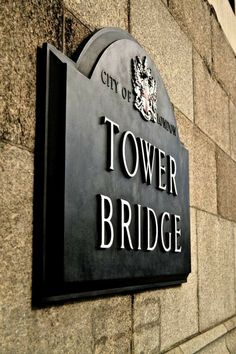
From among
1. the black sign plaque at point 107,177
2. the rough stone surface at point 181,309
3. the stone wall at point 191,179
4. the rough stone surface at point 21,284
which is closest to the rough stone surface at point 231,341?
the stone wall at point 191,179

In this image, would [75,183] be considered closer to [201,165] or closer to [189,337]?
[189,337]

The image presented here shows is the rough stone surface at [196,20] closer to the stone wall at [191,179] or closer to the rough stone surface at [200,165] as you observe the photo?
the stone wall at [191,179]

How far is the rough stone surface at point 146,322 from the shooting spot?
7.79 feet

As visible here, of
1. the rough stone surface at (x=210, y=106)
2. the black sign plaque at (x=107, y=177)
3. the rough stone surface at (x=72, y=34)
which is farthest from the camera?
the rough stone surface at (x=210, y=106)

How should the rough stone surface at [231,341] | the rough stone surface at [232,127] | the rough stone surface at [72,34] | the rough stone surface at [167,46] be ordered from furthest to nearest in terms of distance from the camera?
the rough stone surface at [232,127] < the rough stone surface at [231,341] < the rough stone surface at [167,46] < the rough stone surface at [72,34]

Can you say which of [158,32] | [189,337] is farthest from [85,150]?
[189,337]

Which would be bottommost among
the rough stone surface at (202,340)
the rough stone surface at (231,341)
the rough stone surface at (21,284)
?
the rough stone surface at (231,341)

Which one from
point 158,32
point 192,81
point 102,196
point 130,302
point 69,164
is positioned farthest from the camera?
point 192,81

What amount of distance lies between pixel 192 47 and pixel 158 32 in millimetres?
645

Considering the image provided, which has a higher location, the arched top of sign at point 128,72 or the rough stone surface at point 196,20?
the rough stone surface at point 196,20

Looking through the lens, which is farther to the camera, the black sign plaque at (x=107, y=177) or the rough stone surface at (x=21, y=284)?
the black sign plaque at (x=107, y=177)

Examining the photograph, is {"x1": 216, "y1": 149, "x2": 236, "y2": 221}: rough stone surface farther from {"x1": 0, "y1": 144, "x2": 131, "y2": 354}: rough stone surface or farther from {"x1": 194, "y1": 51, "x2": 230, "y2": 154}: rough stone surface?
{"x1": 0, "y1": 144, "x2": 131, "y2": 354}: rough stone surface

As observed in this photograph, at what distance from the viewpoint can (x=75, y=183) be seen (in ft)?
5.81

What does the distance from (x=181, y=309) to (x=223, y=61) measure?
2.14 metres
